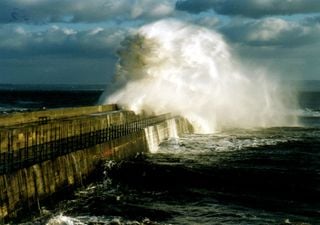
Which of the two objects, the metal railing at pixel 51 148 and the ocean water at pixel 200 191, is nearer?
the ocean water at pixel 200 191

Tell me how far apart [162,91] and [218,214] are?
23472mm

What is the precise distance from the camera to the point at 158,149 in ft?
87.2

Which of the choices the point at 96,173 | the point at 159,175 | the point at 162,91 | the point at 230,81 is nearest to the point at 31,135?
the point at 96,173

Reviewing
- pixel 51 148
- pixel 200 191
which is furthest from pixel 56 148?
pixel 200 191

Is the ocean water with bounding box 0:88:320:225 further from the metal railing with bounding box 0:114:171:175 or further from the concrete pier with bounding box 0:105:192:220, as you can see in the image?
the metal railing with bounding box 0:114:171:175

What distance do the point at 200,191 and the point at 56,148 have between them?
5.08 meters

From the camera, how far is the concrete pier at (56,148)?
13.3 m

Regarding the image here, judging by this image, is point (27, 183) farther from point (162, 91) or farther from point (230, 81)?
point (230, 81)

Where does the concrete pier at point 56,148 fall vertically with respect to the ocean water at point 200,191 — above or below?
above

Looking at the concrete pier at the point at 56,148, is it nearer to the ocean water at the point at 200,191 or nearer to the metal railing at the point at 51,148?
the metal railing at the point at 51,148

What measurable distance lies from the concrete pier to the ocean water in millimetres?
493

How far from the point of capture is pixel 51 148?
16859 mm

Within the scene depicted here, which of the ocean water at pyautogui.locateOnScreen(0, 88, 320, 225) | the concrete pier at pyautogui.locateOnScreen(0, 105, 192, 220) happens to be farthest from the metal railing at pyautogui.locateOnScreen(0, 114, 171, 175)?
the ocean water at pyautogui.locateOnScreen(0, 88, 320, 225)

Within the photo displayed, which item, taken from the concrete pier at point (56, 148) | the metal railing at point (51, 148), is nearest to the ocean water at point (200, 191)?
the concrete pier at point (56, 148)
